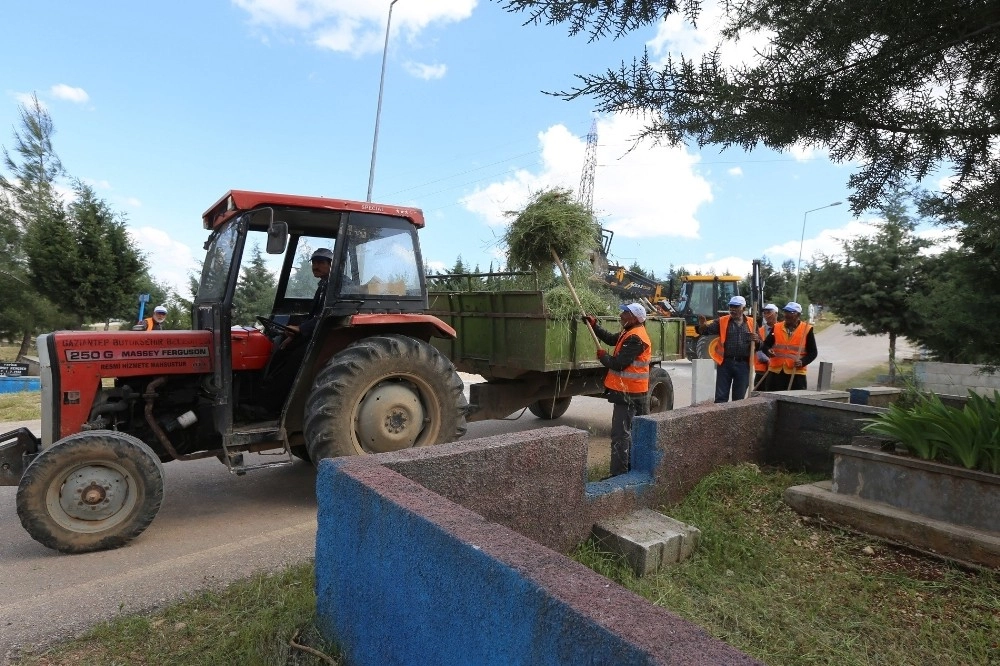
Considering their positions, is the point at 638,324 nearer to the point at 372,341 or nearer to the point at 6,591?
the point at 372,341

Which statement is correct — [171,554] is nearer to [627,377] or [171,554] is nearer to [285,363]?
[285,363]

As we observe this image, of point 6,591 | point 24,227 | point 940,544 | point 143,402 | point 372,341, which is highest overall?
point 24,227

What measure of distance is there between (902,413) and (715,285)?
47.8 ft

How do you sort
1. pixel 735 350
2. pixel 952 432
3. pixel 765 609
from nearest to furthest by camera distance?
pixel 765 609
pixel 952 432
pixel 735 350

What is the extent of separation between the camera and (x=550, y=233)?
5957 millimetres

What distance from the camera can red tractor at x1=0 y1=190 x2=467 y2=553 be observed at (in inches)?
144

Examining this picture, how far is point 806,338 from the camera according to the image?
6.87 metres

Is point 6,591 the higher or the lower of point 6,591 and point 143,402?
the lower

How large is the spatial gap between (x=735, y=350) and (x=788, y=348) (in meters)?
0.63

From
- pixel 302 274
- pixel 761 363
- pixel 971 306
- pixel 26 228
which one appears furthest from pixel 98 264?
pixel 971 306

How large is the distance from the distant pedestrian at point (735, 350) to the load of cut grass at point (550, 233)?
1.92m

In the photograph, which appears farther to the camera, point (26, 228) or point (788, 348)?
point (26, 228)

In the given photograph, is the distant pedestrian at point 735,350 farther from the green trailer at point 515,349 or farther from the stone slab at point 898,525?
the stone slab at point 898,525

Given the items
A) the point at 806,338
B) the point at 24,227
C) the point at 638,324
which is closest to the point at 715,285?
the point at 806,338
